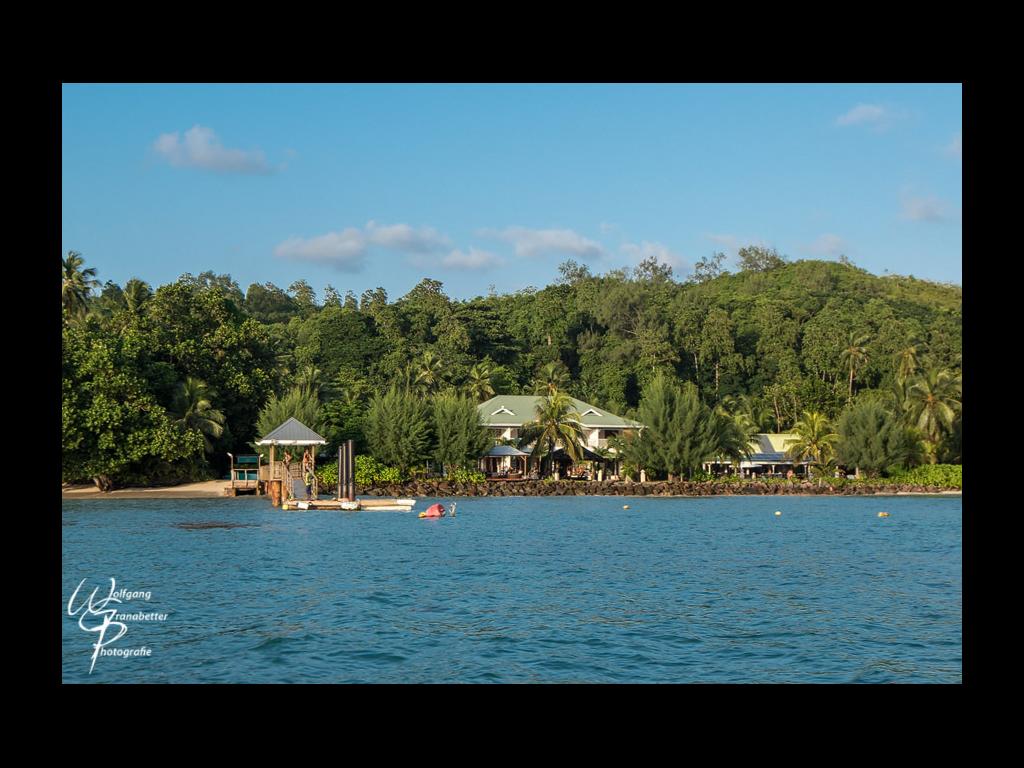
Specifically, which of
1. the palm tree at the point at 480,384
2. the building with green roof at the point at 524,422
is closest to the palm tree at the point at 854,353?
the building with green roof at the point at 524,422

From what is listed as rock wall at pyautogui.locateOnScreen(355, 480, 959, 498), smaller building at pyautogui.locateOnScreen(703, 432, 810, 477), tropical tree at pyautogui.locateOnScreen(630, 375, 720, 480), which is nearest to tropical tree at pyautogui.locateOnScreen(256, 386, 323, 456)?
rock wall at pyautogui.locateOnScreen(355, 480, 959, 498)

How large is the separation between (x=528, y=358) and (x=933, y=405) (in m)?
33.1

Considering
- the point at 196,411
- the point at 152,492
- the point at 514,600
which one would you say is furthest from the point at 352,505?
Result: the point at 514,600

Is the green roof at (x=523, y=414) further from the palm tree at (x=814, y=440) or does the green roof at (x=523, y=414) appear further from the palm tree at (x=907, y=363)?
the palm tree at (x=907, y=363)

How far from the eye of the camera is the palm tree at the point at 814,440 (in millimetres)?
60938

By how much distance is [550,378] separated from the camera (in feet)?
244

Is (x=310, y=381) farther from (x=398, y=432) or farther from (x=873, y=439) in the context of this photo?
(x=873, y=439)

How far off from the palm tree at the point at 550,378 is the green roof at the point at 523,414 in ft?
13.9

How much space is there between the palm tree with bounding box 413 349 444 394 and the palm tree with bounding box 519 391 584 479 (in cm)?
1436

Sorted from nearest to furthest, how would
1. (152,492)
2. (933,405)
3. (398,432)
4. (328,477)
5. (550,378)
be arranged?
(152,492), (328,477), (398,432), (933,405), (550,378)

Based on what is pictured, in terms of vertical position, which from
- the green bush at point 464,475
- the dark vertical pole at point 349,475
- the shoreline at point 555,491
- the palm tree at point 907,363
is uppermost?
the palm tree at point 907,363
